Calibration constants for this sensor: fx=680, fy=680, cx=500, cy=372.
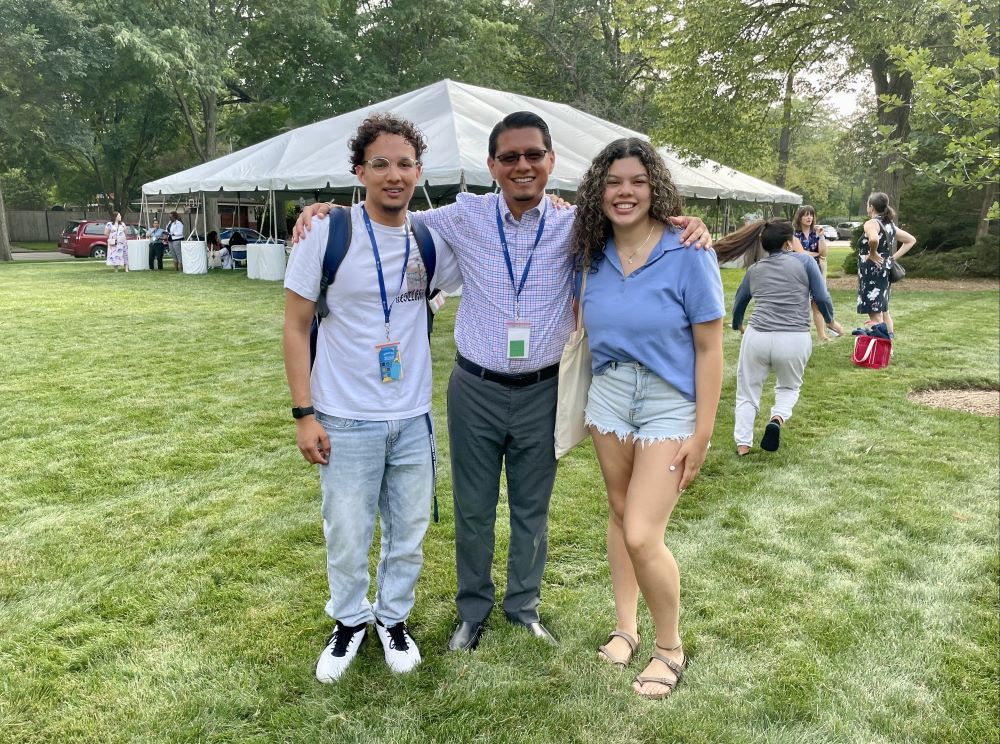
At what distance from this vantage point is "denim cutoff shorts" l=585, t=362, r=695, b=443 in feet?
7.50

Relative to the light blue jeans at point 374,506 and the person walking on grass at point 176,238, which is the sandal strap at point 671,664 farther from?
the person walking on grass at point 176,238

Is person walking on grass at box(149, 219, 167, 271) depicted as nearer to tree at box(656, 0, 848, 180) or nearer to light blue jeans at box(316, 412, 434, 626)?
tree at box(656, 0, 848, 180)

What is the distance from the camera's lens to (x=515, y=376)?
2438mm

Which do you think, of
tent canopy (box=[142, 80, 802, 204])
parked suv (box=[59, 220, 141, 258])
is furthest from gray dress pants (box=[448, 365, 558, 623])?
parked suv (box=[59, 220, 141, 258])

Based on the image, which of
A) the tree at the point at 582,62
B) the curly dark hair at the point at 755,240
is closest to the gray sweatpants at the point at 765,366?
the curly dark hair at the point at 755,240

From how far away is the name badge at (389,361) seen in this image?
7.55 feet

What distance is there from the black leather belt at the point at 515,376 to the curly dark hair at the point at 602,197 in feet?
1.36

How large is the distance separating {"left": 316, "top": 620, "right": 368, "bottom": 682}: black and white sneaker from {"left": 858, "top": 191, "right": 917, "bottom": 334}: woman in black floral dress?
7814 mm

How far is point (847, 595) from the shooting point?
307 cm

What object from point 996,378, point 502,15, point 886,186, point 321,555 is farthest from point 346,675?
point 502,15

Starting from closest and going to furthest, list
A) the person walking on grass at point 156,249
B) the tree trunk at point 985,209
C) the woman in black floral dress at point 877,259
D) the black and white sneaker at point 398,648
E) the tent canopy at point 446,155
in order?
the black and white sneaker at point 398,648, the woman in black floral dress at point 877,259, the tent canopy at point 446,155, the tree trunk at point 985,209, the person walking on grass at point 156,249

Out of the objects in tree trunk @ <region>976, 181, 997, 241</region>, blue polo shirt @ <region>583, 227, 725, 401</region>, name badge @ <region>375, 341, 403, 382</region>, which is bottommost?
name badge @ <region>375, 341, 403, 382</region>

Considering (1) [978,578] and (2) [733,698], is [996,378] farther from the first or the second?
(2) [733,698]

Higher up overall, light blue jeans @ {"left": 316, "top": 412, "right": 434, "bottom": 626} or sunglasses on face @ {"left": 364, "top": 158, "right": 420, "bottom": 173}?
Result: sunglasses on face @ {"left": 364, "top": 158, "right": 420, "bottom": 173}
